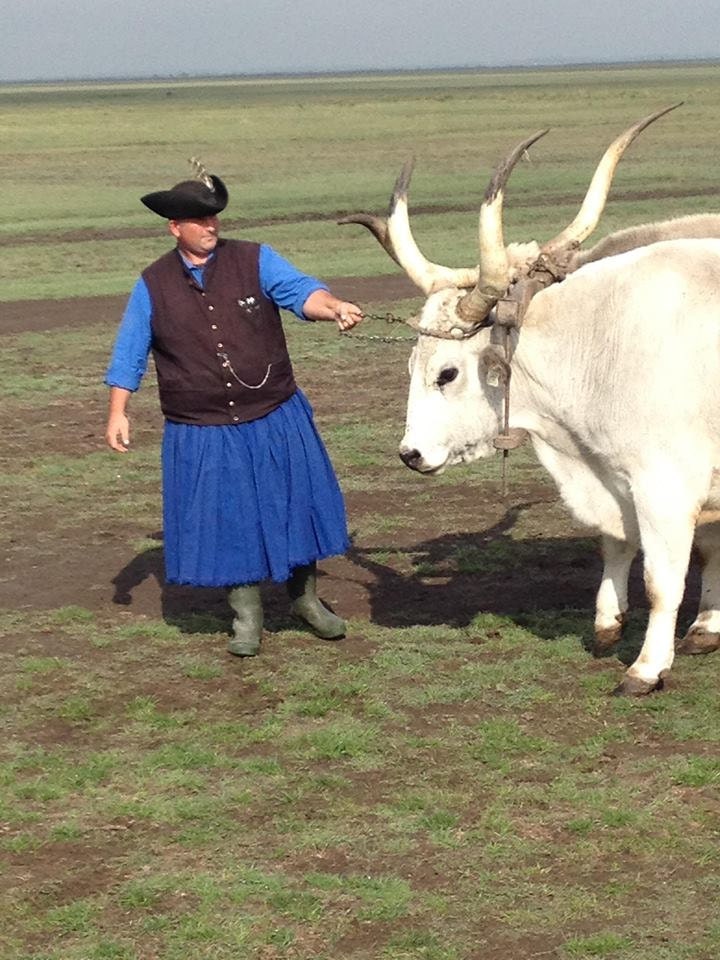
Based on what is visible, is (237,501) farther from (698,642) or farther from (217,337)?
(698,642)

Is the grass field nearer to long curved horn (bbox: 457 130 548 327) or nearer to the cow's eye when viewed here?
the cow's eye

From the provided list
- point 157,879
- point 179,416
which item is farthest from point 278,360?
point 157,879

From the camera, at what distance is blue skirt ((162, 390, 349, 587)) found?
679 cm

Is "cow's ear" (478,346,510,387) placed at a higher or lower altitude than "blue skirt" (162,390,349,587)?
higher

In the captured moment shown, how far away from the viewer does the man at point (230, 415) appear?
668 cm

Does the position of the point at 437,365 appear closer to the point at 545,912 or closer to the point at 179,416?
the point at 179,416

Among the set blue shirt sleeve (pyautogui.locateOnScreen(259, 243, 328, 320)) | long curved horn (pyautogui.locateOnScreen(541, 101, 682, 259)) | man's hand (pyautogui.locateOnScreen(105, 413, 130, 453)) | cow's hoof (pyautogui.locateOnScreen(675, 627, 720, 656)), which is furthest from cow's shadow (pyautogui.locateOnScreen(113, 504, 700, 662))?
long curved horn (pyautogui.locateOnScreen(541, 101, 682, 259))

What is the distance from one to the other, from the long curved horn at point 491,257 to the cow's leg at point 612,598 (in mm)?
1143

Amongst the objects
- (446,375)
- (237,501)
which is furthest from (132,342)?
(446,375)

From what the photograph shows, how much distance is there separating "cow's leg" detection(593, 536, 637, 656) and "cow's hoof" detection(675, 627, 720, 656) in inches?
10.6

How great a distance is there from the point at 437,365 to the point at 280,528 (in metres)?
0.97

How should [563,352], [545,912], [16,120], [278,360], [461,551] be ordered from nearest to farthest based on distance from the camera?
[545,912], [563,352], [278,360], [461,551], [16,120]

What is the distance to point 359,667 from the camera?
6762 mm

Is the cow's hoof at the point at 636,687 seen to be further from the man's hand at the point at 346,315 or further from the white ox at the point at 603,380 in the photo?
the man's hand at the point at 346,315
